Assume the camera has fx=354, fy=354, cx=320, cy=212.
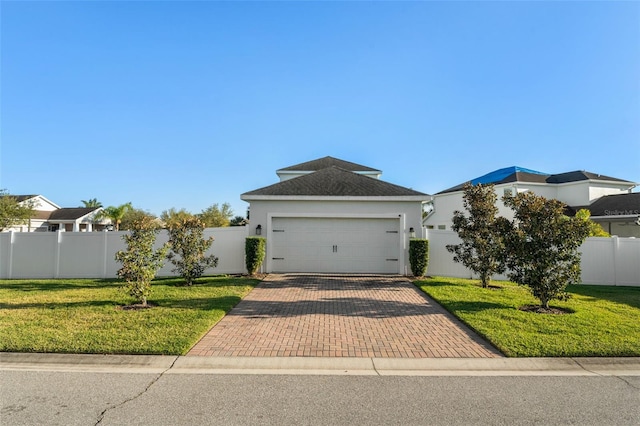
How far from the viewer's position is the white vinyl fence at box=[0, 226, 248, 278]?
13.4m

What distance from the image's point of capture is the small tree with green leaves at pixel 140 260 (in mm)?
8164

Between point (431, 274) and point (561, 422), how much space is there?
10063 millimetres

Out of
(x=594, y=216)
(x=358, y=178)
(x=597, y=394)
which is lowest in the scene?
(x=597, y=394)

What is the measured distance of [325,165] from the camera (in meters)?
21.9

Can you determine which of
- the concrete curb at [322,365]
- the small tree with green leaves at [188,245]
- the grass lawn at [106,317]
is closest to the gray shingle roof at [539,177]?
the small tree with green leaves at [188,245]

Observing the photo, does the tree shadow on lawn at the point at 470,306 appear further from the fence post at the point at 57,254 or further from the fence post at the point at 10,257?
the fence post at the point at 10,257

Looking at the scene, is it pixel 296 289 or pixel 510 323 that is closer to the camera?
pixel 510 323

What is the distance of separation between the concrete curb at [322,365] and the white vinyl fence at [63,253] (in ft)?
27.9

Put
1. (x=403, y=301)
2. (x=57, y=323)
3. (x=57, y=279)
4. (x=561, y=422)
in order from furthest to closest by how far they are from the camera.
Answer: (x=57, y=279)
(x=403, y=301)
(x=57, y=323)
(x=561, y=422)

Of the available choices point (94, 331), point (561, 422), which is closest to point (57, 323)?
point (94, 331)

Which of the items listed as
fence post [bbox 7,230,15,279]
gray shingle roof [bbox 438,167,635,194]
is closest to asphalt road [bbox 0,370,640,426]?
fence post [bbox 7,230,15,279]

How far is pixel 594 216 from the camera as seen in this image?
22.1 m

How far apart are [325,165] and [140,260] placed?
1486cm

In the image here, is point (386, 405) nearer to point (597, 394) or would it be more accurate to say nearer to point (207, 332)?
point (597, 394)
